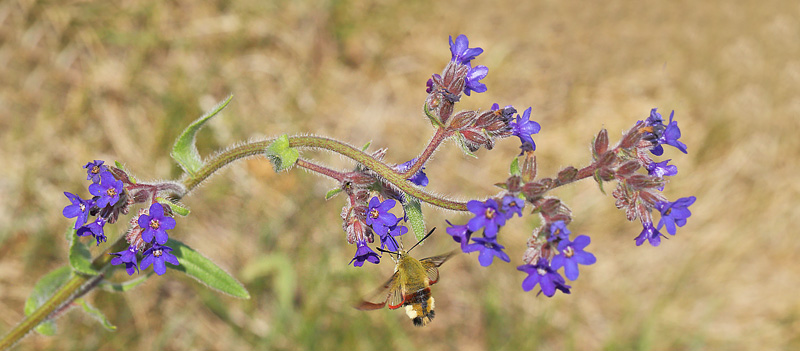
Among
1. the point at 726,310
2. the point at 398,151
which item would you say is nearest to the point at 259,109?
the point at 398,151

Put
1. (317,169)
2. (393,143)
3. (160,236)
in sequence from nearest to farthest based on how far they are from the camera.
Answer: (160,236) → (317,169) → (393,143)

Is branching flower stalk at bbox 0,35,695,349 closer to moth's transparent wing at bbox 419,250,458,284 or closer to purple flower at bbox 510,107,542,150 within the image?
purple flower at bbox 510,107,542,150

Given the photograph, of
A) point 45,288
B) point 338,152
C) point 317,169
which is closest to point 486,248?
point 338,152

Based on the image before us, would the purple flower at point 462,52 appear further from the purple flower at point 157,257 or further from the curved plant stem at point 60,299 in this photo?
the curved plant stem at point 60,299

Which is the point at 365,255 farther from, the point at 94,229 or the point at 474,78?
the point at 94,229

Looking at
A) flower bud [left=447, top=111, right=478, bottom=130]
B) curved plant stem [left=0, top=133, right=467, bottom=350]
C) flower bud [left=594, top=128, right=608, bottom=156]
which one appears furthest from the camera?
flower bud [left=447, top=111, right=478, bottom=130]

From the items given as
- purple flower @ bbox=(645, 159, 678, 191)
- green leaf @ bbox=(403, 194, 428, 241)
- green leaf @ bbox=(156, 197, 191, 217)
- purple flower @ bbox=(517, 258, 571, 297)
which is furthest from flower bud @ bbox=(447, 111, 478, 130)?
green leaf @ bbox=(156, 197, 191, 217)
